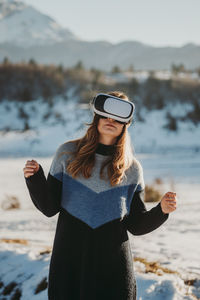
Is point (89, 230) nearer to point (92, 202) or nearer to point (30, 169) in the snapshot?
point (92, 202)

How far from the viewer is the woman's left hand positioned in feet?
6.18

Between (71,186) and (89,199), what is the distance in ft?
0.43

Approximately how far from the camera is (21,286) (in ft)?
10.5

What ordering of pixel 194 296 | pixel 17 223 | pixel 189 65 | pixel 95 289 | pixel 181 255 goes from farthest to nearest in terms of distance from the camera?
pixel 189 65 → pixel 17 223 → pixel 181 255 → pixel 194 296 → pixel 95 289

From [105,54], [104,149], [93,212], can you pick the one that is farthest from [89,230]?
[105,54]

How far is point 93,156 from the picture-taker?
193 cm

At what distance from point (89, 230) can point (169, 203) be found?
1.61ft

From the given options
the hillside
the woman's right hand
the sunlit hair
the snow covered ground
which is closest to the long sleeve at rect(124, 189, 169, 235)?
the sunlit hair

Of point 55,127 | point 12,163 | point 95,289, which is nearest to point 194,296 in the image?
point 95,289

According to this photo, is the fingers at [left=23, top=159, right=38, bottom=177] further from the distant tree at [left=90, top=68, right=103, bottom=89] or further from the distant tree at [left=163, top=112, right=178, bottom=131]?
the distant tree at [left=90, top=68, right=103, bottom=89]

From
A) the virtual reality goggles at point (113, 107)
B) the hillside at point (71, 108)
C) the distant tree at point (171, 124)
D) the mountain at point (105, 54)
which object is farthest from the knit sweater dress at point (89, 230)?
the mountain at point (105, 54)

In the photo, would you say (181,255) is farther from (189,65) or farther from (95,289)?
(189,65)

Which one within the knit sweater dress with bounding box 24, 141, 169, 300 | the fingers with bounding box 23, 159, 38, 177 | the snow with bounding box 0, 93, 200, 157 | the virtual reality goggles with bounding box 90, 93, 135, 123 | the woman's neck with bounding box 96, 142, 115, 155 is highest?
the virtual reality goggles with bounding box 90, 93, 135, 123

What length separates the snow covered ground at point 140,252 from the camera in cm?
291
